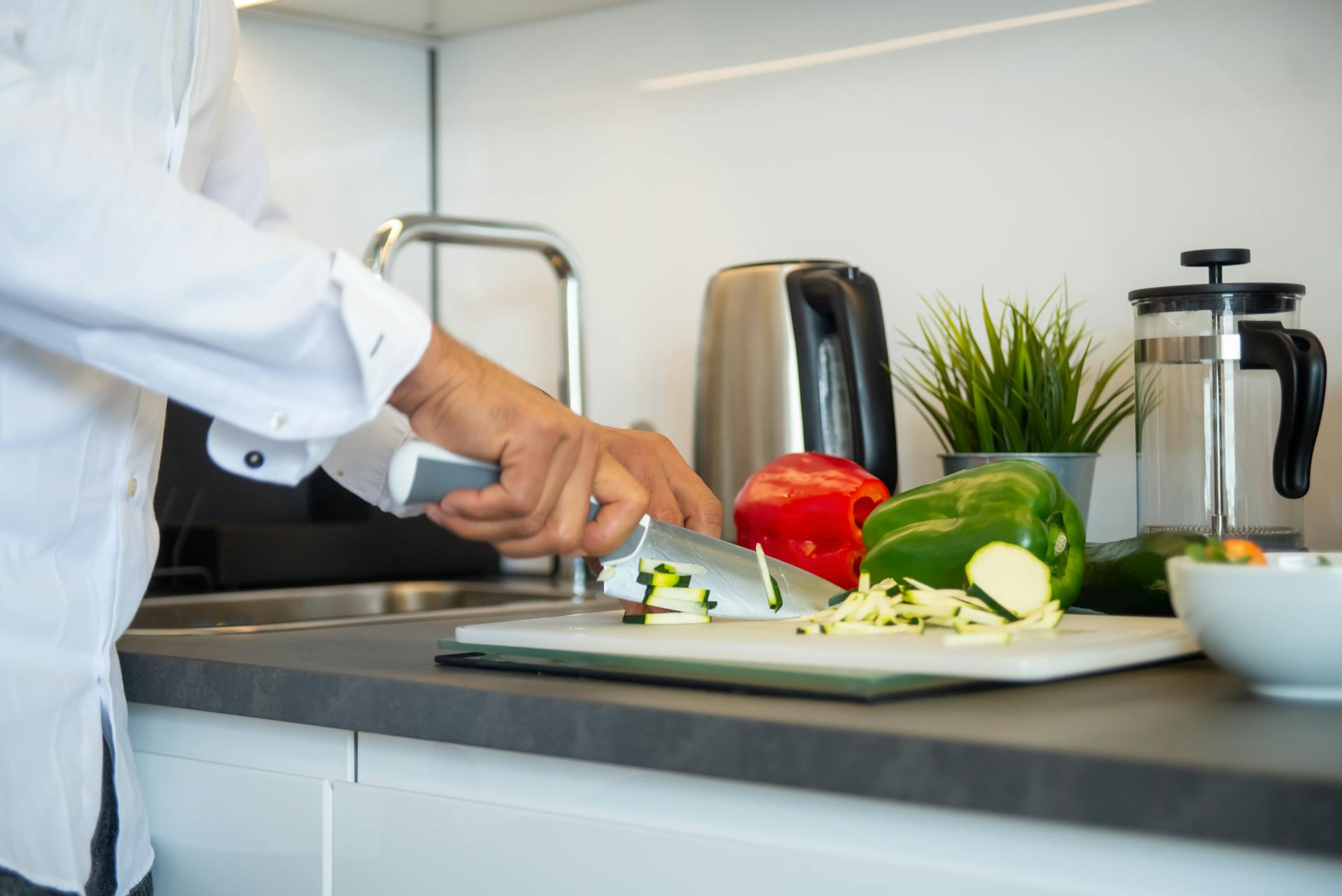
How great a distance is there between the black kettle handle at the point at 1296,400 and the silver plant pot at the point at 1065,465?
174mm

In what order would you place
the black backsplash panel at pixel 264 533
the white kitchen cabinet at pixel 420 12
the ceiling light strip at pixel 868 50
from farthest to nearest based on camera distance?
the white kitchen cabinet at pixel 420 12 < the black backsplash panel at pixel 264 533 < the ceiling light strip at pixel 868 50

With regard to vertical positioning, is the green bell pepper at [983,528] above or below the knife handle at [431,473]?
below

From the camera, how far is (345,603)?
4.94 ft

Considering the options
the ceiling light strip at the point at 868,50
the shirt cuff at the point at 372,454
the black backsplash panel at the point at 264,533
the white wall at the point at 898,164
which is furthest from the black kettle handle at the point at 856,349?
the black backsplash panel at the point at 264,533

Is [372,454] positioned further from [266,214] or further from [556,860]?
[556,860]

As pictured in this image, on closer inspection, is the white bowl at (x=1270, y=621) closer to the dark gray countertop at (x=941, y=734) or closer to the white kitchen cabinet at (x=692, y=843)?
the dark gray countertop at (x=941, y=734)

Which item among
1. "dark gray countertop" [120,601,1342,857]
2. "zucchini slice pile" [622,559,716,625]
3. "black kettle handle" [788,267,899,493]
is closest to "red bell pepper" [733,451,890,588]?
"black kettle handle" [788,267,899,493]

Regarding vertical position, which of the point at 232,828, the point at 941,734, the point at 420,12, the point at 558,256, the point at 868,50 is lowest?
the point at 232,828

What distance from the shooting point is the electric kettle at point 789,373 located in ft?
3.96

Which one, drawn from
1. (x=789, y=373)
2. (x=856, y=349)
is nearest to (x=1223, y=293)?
(x=856, y=349)

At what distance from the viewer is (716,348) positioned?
1.35 m

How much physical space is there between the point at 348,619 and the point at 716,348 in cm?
46

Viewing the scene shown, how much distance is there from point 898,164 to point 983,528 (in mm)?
645

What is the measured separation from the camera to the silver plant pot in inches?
44.3
